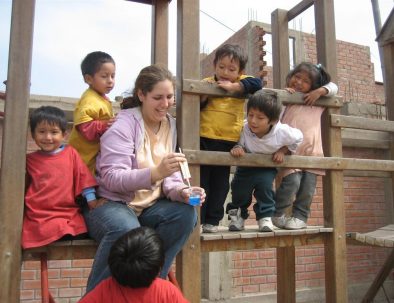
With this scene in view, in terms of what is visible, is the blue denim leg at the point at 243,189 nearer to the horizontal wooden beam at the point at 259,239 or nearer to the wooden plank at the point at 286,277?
the horizontal wooden beam at the point at 259,239

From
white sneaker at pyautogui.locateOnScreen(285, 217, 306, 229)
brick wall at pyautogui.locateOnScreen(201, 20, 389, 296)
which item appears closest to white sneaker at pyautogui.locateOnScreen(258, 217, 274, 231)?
white sneaker at pyautogui.locateOnScreen(285, 217, 306, 229)

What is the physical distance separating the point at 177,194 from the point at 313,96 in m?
1.23

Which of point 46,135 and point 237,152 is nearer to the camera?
point 46,135

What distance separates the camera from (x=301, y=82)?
118 inches

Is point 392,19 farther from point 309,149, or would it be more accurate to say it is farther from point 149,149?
point 149,149

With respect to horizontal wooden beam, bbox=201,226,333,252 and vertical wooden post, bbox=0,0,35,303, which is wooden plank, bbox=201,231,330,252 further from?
vertical wooden post, bbox=0,0,35,303

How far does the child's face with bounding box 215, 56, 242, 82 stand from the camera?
278 cm

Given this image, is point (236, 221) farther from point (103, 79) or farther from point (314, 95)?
point (103, 79)

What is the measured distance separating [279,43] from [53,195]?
2392 millimetres

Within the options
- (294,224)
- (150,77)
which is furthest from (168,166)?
(294,224)

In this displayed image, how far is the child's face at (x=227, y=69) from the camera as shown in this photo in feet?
9.11

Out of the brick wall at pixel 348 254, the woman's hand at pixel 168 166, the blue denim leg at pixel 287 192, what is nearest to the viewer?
the woman's hand at pixel 168 166

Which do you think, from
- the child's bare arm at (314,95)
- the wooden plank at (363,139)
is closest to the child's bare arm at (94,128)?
the child's bare arm at (314,95)

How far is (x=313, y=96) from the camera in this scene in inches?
112
